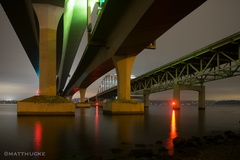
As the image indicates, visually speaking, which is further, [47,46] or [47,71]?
[47,46]

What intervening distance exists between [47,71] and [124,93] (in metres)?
10.3

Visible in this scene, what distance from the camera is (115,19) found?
21.7 meters

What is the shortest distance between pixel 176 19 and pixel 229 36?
30.9 m

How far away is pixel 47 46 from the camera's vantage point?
2545 centimetres

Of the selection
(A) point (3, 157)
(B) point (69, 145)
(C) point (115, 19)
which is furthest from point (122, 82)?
(A) point (3, 157)

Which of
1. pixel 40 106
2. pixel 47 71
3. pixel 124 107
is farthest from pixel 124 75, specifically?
pixel 40 106

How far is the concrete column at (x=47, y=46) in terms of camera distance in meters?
25.2

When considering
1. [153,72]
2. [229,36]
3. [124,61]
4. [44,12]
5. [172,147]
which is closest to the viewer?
[172,147]

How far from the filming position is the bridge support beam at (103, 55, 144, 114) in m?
28.9

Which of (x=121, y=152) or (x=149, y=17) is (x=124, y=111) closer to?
(x=149, y=17)

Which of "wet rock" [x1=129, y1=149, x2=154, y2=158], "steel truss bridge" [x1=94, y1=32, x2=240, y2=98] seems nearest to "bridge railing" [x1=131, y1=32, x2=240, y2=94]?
"steel truss bridge" [x1=94, y1=32, x2=240, y2=98]

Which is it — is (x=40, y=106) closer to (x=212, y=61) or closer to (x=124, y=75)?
(x=124, y=75)

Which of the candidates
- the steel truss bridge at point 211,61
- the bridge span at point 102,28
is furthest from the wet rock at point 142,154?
the steel truss bridge at point 211,61

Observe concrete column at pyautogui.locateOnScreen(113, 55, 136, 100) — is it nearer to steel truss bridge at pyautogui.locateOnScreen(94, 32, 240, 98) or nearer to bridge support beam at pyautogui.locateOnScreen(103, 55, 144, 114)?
bridge support beam at pyautogui.locateOnScreen(103, 55, 144, 114)
